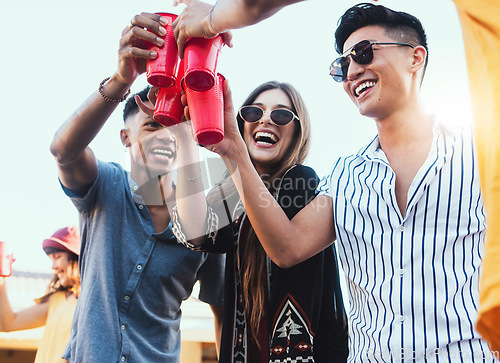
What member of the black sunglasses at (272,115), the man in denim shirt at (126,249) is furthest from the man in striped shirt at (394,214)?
the man in denim shirt at (126,249)

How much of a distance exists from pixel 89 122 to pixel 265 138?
896 mm

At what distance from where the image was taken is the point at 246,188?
1896mm

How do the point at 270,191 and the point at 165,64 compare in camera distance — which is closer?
the point at 165,64

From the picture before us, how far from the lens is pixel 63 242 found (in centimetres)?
376

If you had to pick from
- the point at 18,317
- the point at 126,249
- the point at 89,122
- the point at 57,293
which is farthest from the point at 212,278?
the point at 18,317

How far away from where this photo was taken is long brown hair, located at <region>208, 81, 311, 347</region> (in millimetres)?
2123

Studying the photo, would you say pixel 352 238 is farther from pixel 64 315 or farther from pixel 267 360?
pixel 64 315

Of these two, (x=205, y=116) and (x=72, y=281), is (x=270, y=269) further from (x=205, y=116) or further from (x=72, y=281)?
(x=72, y=281)

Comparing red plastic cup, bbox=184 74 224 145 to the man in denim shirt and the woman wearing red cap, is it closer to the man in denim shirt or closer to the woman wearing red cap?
the man in denim shirt

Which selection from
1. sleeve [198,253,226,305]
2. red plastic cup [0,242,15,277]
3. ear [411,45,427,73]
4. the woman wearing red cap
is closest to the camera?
ear [411,45,427,73]

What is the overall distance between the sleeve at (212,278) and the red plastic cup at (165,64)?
1.21 meters

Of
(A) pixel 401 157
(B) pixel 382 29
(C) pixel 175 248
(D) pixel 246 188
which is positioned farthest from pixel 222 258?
(B) pixel 382 29

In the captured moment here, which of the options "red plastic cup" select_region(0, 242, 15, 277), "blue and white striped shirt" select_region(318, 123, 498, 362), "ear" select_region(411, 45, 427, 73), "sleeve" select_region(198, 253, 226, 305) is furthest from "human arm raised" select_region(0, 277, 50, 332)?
"ear" select_region(411, 45, 427, 73)

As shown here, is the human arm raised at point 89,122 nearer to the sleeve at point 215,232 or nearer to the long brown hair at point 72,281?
the sleeve at point 215,232
